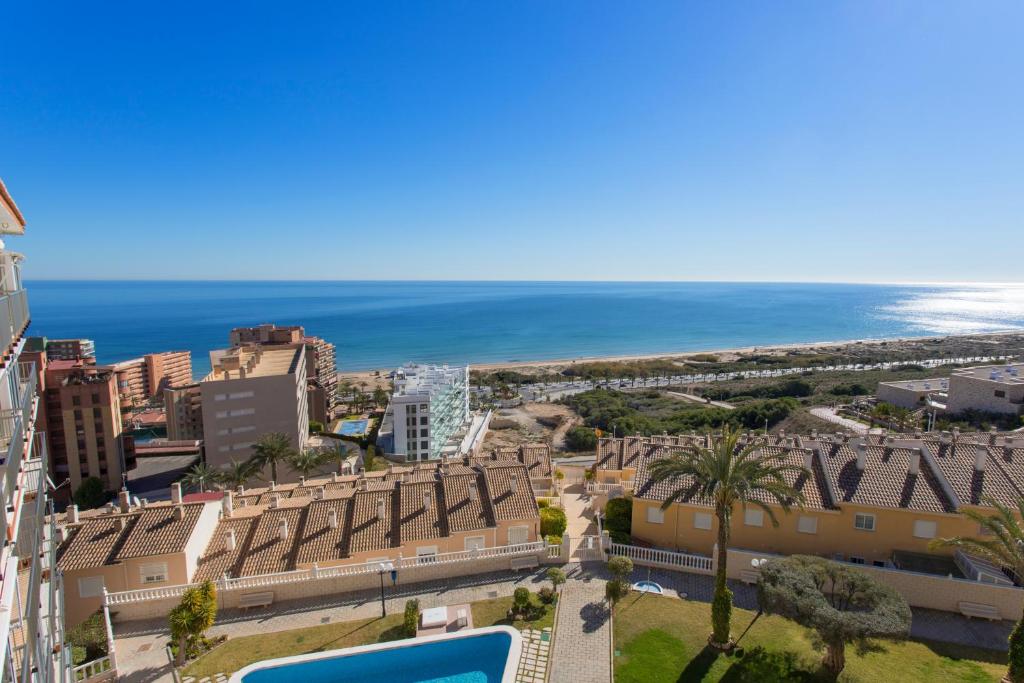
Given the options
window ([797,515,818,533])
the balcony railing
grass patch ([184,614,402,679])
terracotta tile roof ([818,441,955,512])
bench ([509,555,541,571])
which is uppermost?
the balcony railing

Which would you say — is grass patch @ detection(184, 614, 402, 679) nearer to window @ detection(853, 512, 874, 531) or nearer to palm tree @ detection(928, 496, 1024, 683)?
palm tree @ detection(928, 496, 1024, 683)

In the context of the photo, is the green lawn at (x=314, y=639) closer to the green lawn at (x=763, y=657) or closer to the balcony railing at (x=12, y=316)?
the green lawn at (x=763, y=657)

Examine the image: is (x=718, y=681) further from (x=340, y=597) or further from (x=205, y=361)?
(x=205, y=361)

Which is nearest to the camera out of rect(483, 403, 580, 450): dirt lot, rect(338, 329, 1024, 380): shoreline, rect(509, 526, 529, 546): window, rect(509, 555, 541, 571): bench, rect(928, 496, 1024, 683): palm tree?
rect(928, 496, 1024, 683): palm tree

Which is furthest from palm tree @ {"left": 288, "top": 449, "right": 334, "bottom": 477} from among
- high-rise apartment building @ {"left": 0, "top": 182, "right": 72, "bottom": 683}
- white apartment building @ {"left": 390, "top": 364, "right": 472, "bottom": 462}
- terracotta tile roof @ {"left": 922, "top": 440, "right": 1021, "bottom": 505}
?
terracotta tile roof @ {"left": 922, "top": 440, "right": 1021, "bottom": 505}

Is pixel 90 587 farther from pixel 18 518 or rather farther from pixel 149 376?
pixel 149 376

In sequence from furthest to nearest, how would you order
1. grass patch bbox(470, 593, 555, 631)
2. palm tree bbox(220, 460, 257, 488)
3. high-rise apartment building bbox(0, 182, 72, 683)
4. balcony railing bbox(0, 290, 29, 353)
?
palm tree bbox(220, 460, 257, 488)
grass patch bbox(470, 593, 555, 631)
balcony railing bbox(0, 290, 29, 353)
high-rise apartment building bbox(0, 182, 72, 683)

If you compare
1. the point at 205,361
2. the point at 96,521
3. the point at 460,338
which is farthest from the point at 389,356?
the point at 96,521
